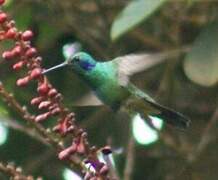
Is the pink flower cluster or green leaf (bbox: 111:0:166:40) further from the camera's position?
green leaf (bbox: 111:0:166:40)

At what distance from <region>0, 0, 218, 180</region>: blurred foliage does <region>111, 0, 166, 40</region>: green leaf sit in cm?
59

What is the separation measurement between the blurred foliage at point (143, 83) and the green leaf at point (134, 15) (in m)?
0.59

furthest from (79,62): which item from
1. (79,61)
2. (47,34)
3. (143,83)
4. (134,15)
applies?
(47,34)

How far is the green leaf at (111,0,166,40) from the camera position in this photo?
2.18m

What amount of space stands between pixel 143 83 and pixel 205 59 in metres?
0.56

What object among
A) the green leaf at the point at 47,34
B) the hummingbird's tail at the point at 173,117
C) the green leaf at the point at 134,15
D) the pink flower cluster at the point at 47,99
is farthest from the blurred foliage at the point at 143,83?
the pink flower cluster at the point at 47,99

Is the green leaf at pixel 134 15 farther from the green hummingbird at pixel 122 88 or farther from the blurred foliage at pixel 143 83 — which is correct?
the blurred foliage at pixel 143 83

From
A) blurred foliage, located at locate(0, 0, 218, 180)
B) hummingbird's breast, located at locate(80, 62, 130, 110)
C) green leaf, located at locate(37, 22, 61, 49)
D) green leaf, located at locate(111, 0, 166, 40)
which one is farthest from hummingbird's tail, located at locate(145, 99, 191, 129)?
green leaf, located at locate(37, 22, 61, 49)

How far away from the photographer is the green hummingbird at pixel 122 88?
1.75m

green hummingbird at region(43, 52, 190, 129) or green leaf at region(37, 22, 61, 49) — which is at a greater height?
green leaf at region(37, 22, 61, 49)

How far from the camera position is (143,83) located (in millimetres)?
2891

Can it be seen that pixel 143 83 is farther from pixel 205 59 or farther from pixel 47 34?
pixel 205 59

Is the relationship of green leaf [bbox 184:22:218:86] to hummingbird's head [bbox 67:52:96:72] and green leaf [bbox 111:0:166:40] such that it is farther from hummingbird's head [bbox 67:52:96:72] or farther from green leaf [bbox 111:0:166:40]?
hummingbird's head [bbox 67:52:96:72]

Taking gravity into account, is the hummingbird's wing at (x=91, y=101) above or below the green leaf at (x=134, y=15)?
below
